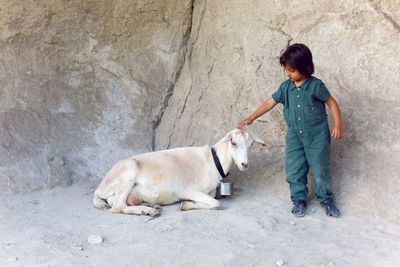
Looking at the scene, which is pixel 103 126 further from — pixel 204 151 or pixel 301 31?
pixel 301 31

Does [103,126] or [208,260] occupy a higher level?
[103,126]

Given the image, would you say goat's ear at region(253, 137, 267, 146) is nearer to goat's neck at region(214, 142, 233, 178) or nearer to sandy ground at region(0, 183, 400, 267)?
goat's neck at region(214, 142, 233, 178)

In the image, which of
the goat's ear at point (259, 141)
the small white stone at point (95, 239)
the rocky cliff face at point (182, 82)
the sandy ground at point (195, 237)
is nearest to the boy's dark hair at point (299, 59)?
the rocky cliff face at point (182, 82)

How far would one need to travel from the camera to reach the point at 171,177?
486 centimetres

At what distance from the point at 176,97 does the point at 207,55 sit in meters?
0.74

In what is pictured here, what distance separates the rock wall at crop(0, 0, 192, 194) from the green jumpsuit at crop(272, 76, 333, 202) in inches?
89.9

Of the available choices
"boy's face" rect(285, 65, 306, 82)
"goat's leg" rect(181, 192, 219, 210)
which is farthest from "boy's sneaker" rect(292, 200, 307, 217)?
"boy's face" rect(285, 65, 306, 82)

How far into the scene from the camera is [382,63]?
448 centimetres

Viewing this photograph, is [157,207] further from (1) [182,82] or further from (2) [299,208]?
(1) [182,82]

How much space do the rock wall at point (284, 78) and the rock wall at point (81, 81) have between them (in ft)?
1.18

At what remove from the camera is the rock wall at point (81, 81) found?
18.1 feet

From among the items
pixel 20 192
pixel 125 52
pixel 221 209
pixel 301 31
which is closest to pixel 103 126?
pixel 125 52

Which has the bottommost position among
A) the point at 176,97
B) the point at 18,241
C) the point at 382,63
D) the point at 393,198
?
the point at 18,241

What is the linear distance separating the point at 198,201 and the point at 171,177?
15.8 inches
